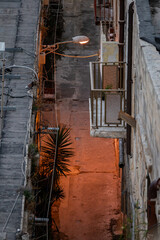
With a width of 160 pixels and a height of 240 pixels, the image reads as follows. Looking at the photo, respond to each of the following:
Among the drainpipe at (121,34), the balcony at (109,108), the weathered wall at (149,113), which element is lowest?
the weathered wall at (149,113)

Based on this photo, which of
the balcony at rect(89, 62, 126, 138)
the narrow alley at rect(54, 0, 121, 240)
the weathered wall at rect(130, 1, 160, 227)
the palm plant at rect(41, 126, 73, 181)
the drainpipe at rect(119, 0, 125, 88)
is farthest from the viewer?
the narrow alley at rect(54, 0, 121, 240)

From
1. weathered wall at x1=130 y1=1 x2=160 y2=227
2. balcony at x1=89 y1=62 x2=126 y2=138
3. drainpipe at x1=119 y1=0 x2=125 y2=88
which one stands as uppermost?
drainpipe at x1=119 y1=0 x2=125 y2=88

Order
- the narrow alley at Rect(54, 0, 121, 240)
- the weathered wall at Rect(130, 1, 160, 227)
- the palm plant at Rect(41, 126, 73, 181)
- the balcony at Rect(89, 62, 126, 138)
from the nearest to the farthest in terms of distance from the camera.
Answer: the weathered wall at Rect(130, 1, 160, 227), the balcony at Rect(89, 62, 126, 138), the palm plant at Rect(41, 126, 73, 181), the narrow alley at Rect(54, 0, 121, 240)

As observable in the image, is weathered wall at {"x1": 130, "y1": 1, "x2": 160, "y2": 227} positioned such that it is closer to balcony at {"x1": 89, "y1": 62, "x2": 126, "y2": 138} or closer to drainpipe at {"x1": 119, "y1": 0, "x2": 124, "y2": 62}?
balcony at {"x1": 89, "y1": 62, "x2": 126, "y2": 138}

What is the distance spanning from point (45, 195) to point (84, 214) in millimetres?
2803

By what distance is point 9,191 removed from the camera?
11039mm

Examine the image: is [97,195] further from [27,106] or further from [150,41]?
[150,41]

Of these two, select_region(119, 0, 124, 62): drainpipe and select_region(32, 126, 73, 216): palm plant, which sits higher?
select_region(119, 0, 124, 62): drainpipe

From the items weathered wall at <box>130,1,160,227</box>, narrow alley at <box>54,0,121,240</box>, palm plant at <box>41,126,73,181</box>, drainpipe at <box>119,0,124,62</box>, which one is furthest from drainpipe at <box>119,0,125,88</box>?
narrow alley at <box>54,0,121,240</box>

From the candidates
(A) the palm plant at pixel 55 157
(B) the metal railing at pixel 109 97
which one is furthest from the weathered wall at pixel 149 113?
(A) the palm plant at pixel 55 157

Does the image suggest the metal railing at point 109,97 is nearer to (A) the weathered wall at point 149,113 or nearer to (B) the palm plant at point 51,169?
(B) the palm plant at point 51,169

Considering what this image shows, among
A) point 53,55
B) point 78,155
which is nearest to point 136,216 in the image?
point 78,155

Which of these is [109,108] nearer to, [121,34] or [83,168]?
[121,34]

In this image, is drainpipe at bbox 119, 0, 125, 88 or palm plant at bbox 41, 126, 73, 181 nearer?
drainpipe at bbox 119, 0, 125, 88
